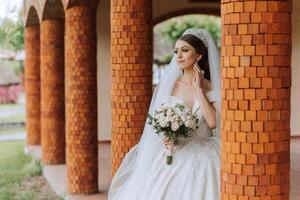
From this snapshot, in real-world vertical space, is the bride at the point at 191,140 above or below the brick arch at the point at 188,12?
below

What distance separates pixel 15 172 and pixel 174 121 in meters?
9.50

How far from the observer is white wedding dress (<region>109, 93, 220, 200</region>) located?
5477mm

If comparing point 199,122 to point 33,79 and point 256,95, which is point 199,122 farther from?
point 33,79

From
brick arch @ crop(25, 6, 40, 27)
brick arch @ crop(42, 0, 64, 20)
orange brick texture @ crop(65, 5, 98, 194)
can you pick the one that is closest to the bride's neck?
orange brick texture @ crop(65, 5, 98, 194)

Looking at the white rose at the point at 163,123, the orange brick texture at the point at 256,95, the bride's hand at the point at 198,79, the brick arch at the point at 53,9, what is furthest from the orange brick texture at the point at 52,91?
the orange brick texture at the point at 256,95

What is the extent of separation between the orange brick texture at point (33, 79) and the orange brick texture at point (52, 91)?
3014mm

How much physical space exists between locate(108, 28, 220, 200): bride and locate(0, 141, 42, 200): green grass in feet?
18.3

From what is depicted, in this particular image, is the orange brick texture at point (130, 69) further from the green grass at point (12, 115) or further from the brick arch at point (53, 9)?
the green grass at point (12, 115)

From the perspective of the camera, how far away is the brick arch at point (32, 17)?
1507 centimetres

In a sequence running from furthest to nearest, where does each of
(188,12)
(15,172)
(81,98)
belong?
1. (188,12)
2. (15,172)
3. (81,98)

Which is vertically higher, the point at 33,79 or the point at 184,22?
the point at 184,22

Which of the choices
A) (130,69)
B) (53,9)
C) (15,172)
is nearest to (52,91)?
(53,9)

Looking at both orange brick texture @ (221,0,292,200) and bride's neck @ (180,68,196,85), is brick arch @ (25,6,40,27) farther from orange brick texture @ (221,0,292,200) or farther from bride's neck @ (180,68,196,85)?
orange brick texture @ (221,0,292,200)

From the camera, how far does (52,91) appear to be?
42.8 ft
